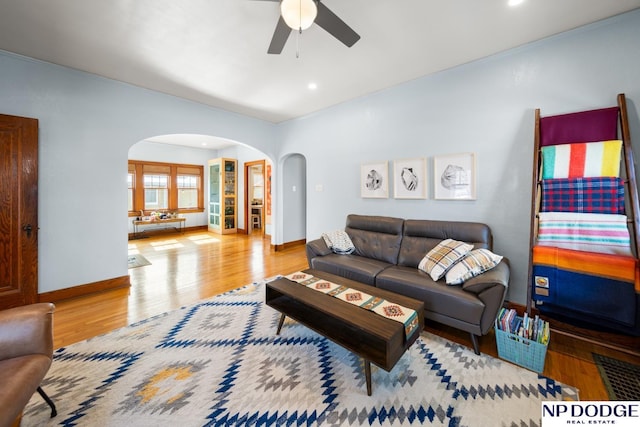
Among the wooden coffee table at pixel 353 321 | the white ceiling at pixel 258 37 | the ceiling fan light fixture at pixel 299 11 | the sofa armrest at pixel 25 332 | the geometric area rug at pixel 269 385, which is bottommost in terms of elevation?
the geometric area rug at pixel 269 385

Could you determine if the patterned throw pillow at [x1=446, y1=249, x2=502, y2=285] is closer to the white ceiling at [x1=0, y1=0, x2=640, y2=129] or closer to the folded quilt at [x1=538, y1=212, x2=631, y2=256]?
the folded quilt at [x1=538, y1=212, x2=631, y2=256]

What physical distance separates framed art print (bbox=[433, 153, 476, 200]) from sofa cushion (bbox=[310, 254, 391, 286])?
119 centimetres

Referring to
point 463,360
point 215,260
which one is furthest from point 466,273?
point 215,260

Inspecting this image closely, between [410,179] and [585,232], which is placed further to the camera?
[410,179]

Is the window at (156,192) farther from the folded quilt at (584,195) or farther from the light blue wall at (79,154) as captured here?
the folded quilt at (584,195)

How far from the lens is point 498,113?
2.77 metres

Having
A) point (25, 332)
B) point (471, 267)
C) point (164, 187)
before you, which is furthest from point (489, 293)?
point (164, 187)

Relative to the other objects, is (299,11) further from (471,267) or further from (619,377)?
(619,377)

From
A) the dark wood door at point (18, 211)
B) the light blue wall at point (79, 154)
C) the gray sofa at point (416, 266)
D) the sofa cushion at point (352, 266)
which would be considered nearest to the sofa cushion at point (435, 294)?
the gray sofa at point (416, 266)

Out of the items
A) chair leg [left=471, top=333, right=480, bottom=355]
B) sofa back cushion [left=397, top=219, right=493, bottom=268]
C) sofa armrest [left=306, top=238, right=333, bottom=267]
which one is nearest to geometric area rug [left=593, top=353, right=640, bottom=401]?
chair leg [left=471, top=333, right=480, bottom=355]

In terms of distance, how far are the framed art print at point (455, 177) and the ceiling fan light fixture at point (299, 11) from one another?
89.9 inches

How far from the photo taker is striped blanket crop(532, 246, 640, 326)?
191cm

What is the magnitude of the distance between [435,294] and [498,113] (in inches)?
84.4

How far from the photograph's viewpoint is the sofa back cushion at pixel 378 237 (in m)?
3.20
